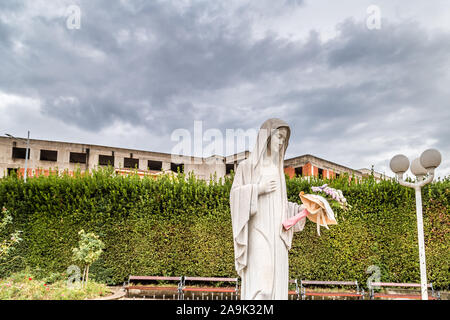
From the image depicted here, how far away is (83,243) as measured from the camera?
1054 cm

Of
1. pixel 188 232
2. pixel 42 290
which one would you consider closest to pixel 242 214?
pixel 42 290

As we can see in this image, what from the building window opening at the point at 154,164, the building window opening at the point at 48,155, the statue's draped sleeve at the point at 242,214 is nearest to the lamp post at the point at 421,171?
the statue's draped sleeve at the point at 242,214

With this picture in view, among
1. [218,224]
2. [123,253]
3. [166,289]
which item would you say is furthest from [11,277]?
[218,224]

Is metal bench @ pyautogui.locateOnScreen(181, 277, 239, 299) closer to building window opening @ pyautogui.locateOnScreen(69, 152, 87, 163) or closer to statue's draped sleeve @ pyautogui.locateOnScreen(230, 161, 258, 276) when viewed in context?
statue's draped sleeve @ pyautogui.locateOnScreen(230, 161, 258, 276)

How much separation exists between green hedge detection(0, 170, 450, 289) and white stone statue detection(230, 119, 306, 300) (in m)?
7.62

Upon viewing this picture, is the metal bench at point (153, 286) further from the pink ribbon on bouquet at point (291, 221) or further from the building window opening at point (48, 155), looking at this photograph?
the building window opening at point (48, 155)

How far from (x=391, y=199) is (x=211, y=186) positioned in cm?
603

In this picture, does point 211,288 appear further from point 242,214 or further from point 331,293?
point 242,214

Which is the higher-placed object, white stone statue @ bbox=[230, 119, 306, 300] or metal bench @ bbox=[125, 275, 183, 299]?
white stone statue @ bbox=[230, 119, 306, 300]

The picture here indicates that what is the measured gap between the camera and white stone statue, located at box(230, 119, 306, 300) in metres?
3.64

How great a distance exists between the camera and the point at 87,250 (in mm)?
10445

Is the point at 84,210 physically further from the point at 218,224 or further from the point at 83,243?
the point at 218,224

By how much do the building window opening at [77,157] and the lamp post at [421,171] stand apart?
→ 30.6 metres

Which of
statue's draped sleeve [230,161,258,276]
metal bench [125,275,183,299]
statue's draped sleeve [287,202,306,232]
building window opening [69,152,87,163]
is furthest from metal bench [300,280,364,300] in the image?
building window opening [69,152,87,163]
